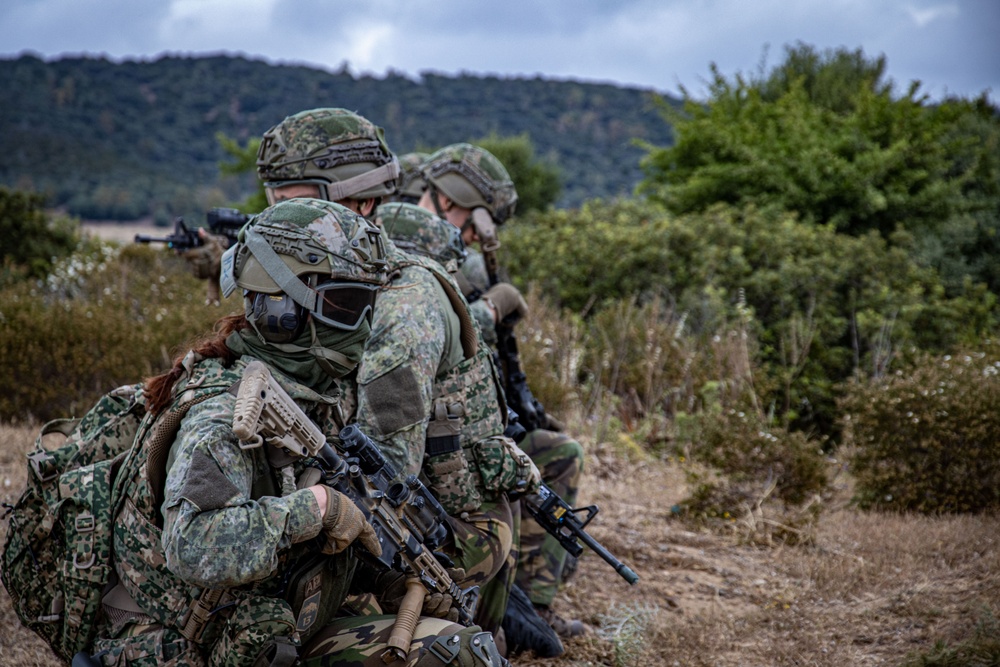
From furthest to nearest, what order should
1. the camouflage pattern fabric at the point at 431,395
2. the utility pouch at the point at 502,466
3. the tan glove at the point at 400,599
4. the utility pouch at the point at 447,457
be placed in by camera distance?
the utility pouch at the point at 502,466 < the utility pouch at the point at 447,457 < the camouflage pattern fabric at the point at 431,395 < the tan glove at the point at 400,599

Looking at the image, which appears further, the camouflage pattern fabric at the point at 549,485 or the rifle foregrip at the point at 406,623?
the camouflage pattern fabric at the point at 549,485

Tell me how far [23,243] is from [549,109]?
6522 cm

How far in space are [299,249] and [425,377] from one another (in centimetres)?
68

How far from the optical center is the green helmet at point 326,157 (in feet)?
11.2

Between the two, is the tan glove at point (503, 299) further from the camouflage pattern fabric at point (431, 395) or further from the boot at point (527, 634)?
the boot at point (527, 634)

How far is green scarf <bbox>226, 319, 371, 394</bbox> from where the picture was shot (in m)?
2.39

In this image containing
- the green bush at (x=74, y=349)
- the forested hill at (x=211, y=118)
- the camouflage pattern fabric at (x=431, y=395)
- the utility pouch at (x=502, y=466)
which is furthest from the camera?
the forested hill at (x=211, y=118)

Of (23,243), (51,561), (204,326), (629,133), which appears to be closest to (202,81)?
(629,133)

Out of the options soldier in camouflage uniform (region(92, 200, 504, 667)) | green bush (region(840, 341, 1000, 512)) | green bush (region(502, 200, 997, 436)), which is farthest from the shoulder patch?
green bush (region(502, 200, 997, 436))

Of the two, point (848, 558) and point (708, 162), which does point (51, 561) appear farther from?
point (708, 162)

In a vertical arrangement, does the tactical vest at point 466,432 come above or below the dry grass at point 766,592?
above

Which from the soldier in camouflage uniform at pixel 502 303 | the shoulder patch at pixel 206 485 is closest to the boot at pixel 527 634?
the soldier in camouflage uniform at pixel 502 303

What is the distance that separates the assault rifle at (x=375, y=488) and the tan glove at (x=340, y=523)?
0.13 meters

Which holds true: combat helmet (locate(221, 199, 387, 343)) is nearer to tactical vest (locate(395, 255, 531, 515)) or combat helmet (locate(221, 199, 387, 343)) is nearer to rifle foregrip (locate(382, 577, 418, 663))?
tactical vest (locate(395, 255, 531, 515))
